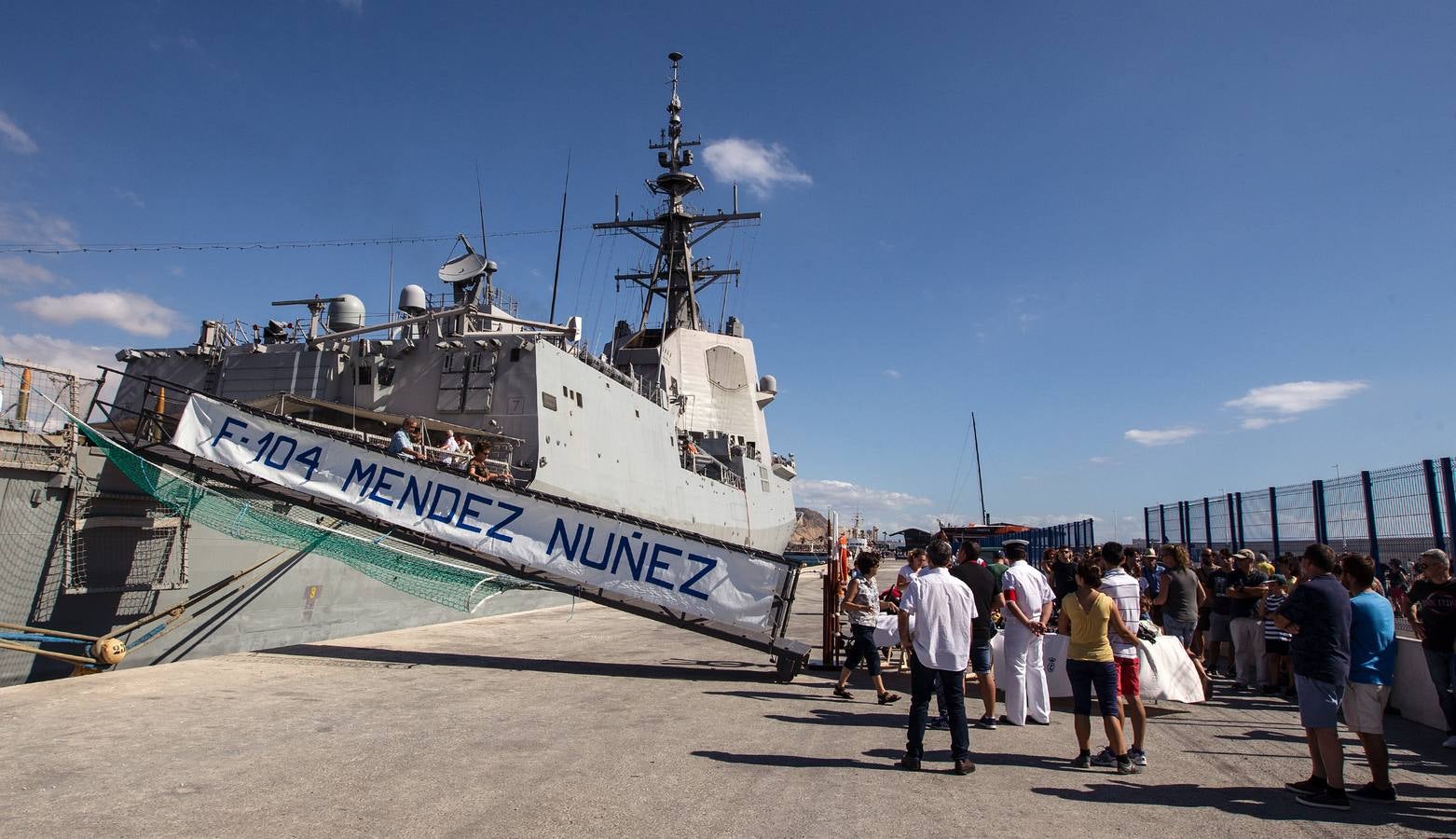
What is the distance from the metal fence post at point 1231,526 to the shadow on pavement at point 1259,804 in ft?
30.6

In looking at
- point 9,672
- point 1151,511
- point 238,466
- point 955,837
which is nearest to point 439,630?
point 238,466

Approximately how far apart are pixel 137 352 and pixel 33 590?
1140cm

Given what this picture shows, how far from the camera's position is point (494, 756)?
184 inches

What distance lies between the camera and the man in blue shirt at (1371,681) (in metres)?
4.13

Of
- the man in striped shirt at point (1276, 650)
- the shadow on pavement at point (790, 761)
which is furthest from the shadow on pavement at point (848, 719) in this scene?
the man in striped shirt at point (1276, 650)

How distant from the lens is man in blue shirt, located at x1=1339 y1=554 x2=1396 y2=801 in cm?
413

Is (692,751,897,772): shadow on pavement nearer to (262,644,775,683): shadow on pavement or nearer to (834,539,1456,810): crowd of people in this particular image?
(834,539,1456,810): crowd of people

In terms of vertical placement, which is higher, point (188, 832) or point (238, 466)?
point (238, 466)

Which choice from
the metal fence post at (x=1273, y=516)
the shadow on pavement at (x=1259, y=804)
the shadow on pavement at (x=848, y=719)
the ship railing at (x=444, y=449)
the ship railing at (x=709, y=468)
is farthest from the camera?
the ship railing at (x=709, y=468)

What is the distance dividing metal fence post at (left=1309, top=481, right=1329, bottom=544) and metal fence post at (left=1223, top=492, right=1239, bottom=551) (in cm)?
222

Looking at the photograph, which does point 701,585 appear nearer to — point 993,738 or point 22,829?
point 993,738

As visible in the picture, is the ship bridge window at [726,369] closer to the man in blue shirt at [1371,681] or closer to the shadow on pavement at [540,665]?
the shadow on pavement at [540,665]

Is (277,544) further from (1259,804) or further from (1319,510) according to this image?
(1319,510)

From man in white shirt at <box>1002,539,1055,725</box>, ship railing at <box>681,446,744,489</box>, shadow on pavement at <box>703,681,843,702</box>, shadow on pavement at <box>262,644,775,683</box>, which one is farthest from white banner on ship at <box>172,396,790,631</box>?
ship railing at <box>681,446,744,489</box>
